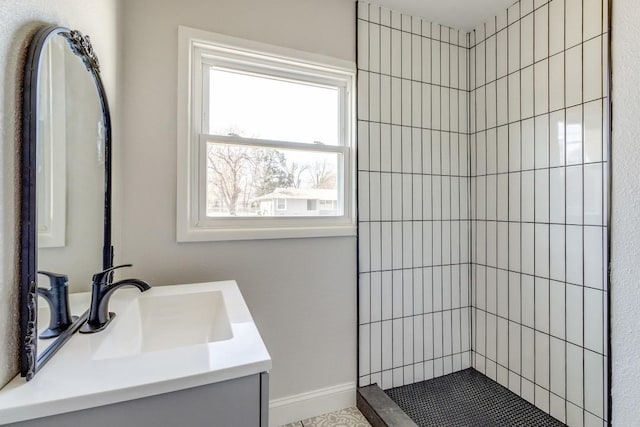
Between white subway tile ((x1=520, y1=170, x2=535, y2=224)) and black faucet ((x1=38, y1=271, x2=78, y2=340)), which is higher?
white subway tile ((x1=520, y1=170, x2=535, y2=224))

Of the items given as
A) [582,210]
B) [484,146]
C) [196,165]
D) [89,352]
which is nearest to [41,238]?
[89,352]

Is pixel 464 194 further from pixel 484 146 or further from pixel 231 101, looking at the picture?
pixel 231 101

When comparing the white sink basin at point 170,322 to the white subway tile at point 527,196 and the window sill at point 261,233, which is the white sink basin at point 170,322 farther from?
the white subway tile at point 527,196

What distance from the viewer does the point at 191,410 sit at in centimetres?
62

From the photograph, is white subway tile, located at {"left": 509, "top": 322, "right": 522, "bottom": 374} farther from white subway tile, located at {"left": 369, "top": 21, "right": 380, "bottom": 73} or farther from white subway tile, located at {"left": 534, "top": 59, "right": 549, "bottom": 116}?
white subway tile, located at {"left": 369, "top": 21, "right": 380, "bottom": 73}

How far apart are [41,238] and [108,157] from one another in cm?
60

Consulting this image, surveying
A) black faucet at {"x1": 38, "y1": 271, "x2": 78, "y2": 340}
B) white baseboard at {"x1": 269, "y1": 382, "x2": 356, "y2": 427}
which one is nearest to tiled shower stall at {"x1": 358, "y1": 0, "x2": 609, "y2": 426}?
white baseboard at {"x1": 269, "y1": 382, "x2": 356, "y2": 427}

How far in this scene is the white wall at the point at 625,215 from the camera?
1.27 metres

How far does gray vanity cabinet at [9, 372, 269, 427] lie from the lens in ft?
1.82

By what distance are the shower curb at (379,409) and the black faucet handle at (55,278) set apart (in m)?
1.47

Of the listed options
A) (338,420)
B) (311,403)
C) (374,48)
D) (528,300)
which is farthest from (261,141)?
(528,300)

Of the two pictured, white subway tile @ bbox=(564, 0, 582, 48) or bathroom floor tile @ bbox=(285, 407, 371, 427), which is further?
bathroom floor tile @ bbox=(285, 407, 371, 427)

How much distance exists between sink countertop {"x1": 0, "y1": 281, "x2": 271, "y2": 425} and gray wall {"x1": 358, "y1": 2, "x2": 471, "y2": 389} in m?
1.20

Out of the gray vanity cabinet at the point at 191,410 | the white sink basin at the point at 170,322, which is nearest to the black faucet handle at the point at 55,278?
the white sink basin at the point at 170,322
